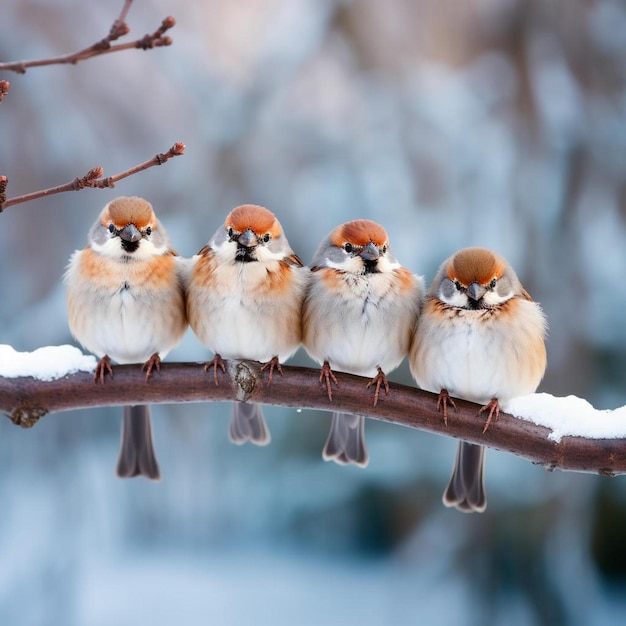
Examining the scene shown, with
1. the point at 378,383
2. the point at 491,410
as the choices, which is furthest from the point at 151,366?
the point at 491,410

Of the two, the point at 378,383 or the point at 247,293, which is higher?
the point at 247,293

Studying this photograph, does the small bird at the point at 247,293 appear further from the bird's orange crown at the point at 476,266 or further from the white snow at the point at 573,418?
the white snow at the point at 573,418

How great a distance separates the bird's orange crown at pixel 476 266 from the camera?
1701mm

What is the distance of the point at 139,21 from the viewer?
318 centimetres

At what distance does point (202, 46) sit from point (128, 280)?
1727mm

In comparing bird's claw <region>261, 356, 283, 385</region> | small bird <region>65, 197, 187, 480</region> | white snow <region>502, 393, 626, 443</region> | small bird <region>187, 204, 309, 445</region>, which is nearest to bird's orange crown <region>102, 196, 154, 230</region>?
small bird <region>65, 197, 187, 480</region>

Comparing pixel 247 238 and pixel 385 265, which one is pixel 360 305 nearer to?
pixel 385 265

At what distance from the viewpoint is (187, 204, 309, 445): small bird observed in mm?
1750

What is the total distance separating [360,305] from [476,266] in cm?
28

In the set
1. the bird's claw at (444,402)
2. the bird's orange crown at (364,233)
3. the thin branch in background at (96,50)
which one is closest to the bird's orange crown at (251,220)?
the bird's orange crown at (364,233)

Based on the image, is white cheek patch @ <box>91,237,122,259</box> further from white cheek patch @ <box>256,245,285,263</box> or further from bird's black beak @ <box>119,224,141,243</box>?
white cheek patch @ <box>256,245,285,263</box>

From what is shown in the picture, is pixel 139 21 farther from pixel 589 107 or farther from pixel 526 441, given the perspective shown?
pixel 526 441

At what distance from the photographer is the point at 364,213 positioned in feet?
10.7

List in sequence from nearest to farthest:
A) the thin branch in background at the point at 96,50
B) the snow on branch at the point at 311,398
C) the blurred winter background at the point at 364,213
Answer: the thin branch in background at the point at 96,50, the snow on branch at the point at 311,398, the blurred winter background at the point at 364,213
